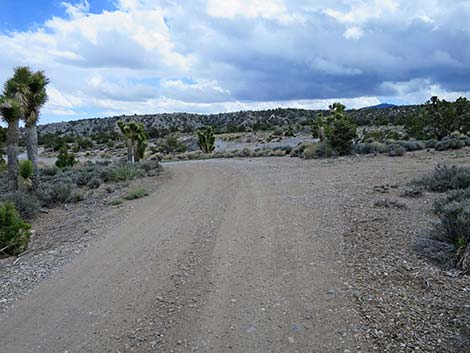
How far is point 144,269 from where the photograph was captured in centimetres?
716

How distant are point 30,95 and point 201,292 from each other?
1514 cm

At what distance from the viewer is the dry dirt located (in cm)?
475

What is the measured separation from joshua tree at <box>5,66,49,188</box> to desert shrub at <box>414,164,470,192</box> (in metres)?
15.1

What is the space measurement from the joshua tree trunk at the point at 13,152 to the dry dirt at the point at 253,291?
8.60 m

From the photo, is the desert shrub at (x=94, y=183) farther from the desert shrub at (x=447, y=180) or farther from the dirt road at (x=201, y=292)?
the desert shrub at (x=447, y=180)

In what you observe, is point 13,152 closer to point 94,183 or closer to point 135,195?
point 94,183

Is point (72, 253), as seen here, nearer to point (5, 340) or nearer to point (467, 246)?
point (5, 340)

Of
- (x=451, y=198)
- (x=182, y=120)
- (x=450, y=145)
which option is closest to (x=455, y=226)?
(x=451, y=198)

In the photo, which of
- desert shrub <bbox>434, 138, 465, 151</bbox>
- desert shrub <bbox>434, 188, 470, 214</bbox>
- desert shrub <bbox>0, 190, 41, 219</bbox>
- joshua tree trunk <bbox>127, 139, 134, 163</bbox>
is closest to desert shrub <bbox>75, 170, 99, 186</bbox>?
desert shrub <bbox>0, 190, 41, 219</bbox>

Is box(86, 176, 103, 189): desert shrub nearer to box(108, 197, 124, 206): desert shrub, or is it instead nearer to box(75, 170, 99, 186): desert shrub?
box(75, 170, 99, 186): desert shrub

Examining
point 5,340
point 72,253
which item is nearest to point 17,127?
point 72,253

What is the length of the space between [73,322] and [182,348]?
168 centimetres

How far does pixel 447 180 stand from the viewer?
11766 mm

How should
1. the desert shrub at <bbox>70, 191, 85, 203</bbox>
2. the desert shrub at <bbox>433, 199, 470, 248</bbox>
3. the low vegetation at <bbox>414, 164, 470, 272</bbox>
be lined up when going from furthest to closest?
1. the desert shrub at <bbox>70, 191, 85, 203</bbox>
2. the desert shrub at <bbox>433, 199, 470, 248</bbox>
3. the low vegetation at <bbox>414, 164, 470, 272</bbox>
